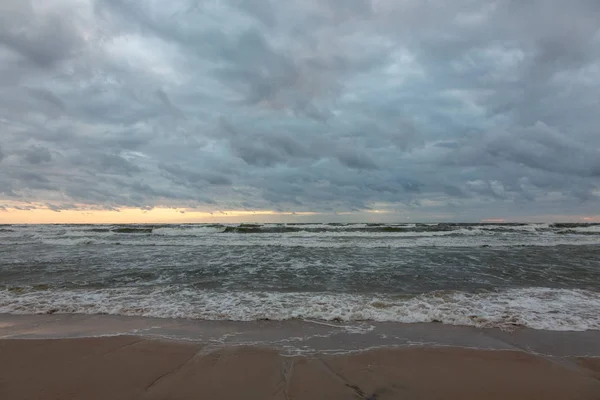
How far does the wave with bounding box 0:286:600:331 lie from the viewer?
20.6ft

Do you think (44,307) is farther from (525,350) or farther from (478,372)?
(525,350)

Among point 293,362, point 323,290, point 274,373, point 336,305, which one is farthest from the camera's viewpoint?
point 323,290

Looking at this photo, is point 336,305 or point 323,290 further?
point 323,290

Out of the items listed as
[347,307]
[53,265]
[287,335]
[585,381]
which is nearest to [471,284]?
[347,307]

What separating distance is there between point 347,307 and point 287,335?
6.40 ft

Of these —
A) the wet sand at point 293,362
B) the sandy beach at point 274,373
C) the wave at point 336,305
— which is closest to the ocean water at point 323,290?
the wave at point 336,305

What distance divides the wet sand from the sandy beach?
13 mm

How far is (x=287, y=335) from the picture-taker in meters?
5.41

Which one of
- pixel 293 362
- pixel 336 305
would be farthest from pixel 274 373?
pixel 336 305

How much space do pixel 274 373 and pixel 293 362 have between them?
0.37m

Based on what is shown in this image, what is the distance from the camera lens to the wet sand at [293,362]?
3658 mm

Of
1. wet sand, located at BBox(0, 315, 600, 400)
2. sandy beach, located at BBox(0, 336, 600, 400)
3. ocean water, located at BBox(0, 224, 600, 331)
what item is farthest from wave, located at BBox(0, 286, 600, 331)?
sandy beach, located at BBox(0, 336, 600, 400)

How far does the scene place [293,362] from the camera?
434cm

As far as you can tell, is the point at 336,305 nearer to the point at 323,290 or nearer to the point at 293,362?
the point at 323,290
